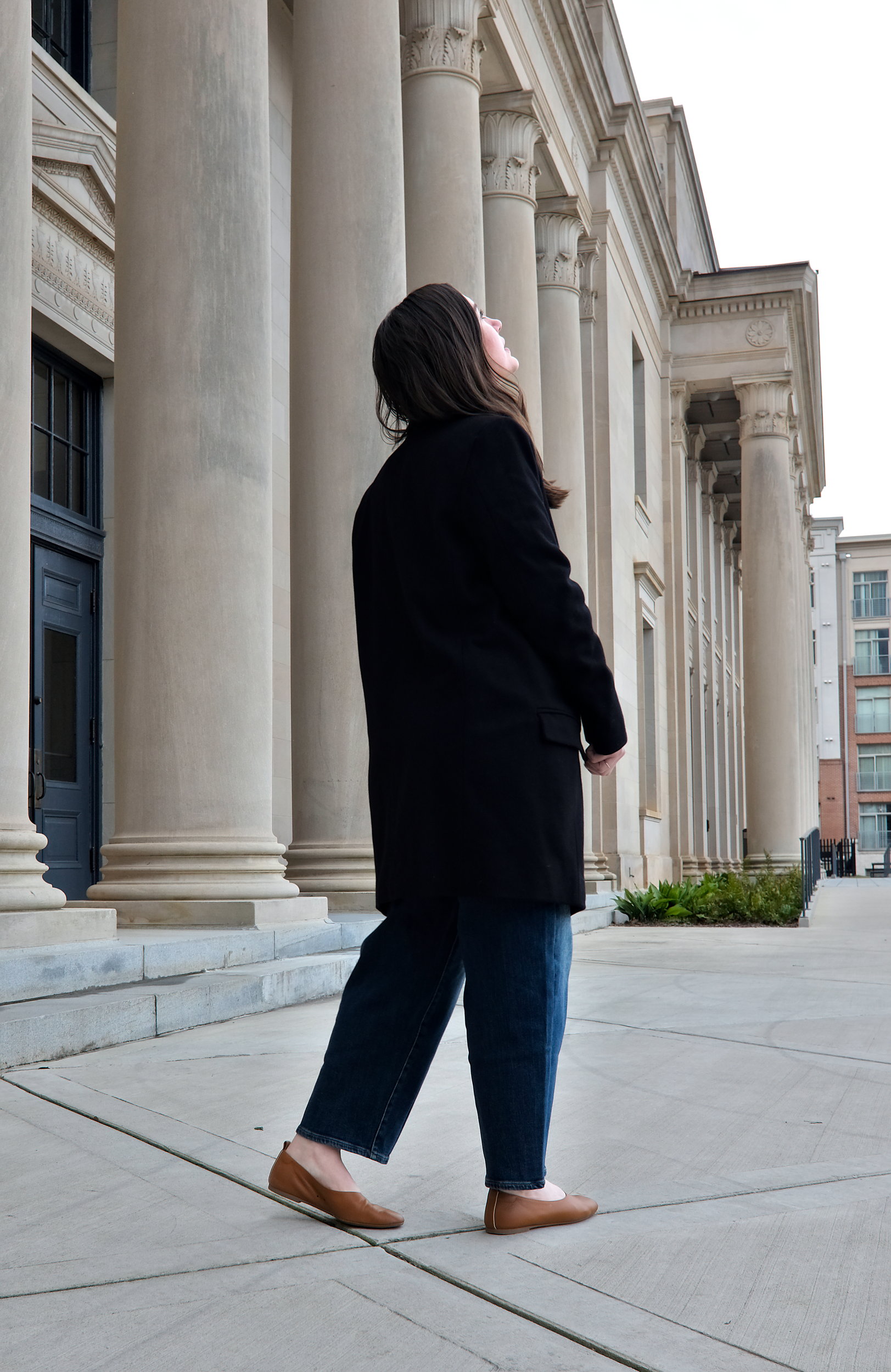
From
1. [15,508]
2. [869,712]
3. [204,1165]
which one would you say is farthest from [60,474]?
[869,712]

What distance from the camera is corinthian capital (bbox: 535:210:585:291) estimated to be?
18797mm

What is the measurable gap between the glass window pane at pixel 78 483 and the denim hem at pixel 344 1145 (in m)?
9.68

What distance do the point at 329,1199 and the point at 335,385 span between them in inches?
306

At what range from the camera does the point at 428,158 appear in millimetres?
12844

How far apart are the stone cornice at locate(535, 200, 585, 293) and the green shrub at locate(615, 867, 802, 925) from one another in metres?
8.60

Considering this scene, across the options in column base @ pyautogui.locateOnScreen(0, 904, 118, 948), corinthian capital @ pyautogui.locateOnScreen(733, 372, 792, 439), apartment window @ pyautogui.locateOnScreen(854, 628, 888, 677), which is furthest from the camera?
apartment window @ pyautogui.locateOnScreen(854, 628, 888, 677)

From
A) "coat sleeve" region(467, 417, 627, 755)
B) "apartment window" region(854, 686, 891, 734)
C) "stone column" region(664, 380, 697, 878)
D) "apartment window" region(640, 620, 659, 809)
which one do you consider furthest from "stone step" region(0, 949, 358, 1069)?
"apartment window" region(854, 686, 891, 734)

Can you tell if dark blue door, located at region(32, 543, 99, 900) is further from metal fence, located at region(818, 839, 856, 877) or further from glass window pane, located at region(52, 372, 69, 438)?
metal fence, located at region(818, 839, 856, 877)

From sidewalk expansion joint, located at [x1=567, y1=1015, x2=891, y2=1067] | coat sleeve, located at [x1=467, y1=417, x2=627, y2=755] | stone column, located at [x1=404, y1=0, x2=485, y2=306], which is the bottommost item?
sidewalk expansion joint, located at [x1=567, y1=1015, x2=891, y2=1067]

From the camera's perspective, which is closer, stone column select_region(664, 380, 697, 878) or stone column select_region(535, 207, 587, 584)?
stone column select_region(535, 207, 587, 584)

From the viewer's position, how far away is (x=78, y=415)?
1211cm

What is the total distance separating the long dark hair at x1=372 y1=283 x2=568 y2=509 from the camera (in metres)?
3.11

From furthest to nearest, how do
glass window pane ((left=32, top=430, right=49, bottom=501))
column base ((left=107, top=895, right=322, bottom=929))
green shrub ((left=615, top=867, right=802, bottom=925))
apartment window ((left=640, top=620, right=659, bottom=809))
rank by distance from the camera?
apartment window ((left=640, top=620, right=659, bottom=809)), green shrub ((left=615, top=867, right=802, bottom=925)), glass window pane ((left=32, top=430, right=49, bottom=501)), column base ((left=107, top=895, right=322, bottom=929))

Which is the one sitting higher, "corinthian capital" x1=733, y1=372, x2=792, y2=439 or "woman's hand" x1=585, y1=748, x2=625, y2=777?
"corinthian capital" x1=733, y1=372, x2=792, y2=439
